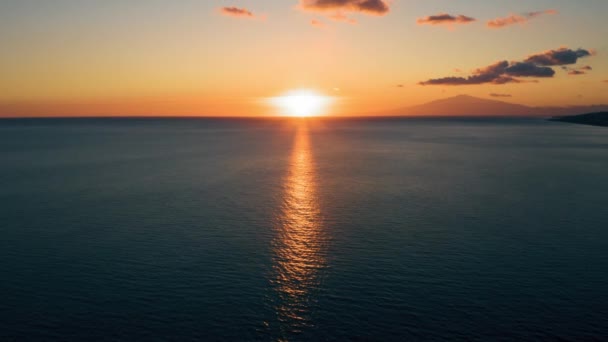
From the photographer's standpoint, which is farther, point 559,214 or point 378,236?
point 559,214

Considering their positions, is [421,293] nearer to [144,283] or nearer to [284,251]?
[284,251]

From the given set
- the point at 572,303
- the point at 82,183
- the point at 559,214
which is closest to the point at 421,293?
the point at 572,303

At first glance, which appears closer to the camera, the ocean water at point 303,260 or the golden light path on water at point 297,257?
the ocean water at point 303,260

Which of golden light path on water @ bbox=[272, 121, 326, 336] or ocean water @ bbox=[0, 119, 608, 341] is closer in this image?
ocean water @ bbox=[0, 119, 608, 341]

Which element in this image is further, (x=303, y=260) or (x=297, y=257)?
(x=297, y=257)
